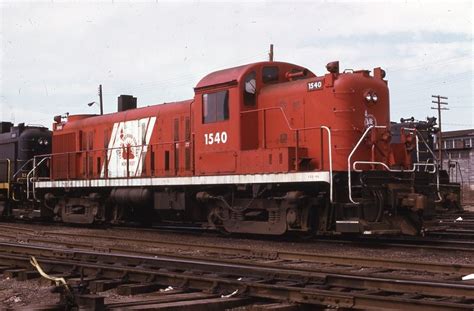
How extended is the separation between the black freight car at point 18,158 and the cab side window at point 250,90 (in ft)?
33.0

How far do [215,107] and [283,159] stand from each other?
236 centimetres

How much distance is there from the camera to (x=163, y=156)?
1548 cm

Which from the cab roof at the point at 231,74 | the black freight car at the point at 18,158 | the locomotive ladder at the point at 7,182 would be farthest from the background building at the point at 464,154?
the cab roof at the point at 231,74

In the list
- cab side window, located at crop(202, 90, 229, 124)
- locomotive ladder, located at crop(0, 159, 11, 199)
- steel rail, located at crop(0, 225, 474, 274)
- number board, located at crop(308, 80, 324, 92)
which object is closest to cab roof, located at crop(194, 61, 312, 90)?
cab side window, located at crop(202, 90, 229, 124)

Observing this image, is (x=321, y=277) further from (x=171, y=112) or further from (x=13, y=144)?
(x=13, y=144)

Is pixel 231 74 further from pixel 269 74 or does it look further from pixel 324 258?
pixel 324 258

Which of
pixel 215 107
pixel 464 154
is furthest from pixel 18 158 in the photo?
pixel 464 154

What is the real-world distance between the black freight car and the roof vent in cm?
380

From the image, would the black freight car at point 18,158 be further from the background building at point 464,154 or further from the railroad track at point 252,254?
the background building at point 464,154

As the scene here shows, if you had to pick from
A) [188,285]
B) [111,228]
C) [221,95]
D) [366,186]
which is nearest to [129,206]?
[111,228]

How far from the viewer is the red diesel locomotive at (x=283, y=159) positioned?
1116cm

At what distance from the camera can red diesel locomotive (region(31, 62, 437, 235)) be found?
36.6 ft

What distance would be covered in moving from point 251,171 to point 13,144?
12.5m

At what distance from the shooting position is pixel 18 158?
21281 mm
